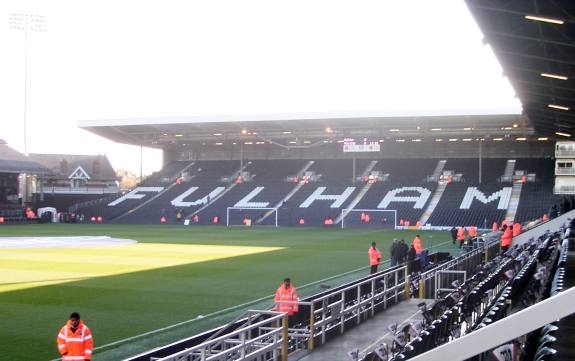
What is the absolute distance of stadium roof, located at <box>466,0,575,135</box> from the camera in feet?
41.9

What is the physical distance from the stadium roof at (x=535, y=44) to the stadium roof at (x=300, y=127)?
29932mm

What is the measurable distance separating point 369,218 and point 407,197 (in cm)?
467

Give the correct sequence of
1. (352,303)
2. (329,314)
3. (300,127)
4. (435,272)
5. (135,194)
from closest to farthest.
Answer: (329,314)
(352,303)
(435,272)
(300,127)
(135,194)

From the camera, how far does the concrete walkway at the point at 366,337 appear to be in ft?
35.5

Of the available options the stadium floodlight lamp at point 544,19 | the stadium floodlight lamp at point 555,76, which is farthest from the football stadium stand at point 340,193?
the stadium floodlight lamp at point 544,19

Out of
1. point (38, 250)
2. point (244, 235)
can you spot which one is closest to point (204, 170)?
point (244, 235)

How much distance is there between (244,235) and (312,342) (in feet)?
106

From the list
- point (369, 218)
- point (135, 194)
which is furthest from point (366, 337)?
point (135, 194)

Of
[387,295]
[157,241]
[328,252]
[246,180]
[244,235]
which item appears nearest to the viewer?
[387,295]

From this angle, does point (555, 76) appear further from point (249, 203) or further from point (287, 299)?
point (249, 203)

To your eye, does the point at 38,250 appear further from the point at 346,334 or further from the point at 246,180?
the point at 246,180

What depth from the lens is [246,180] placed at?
66.9 m

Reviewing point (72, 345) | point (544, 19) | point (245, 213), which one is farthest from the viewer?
point (245, 213)

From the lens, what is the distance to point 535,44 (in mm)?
15500
